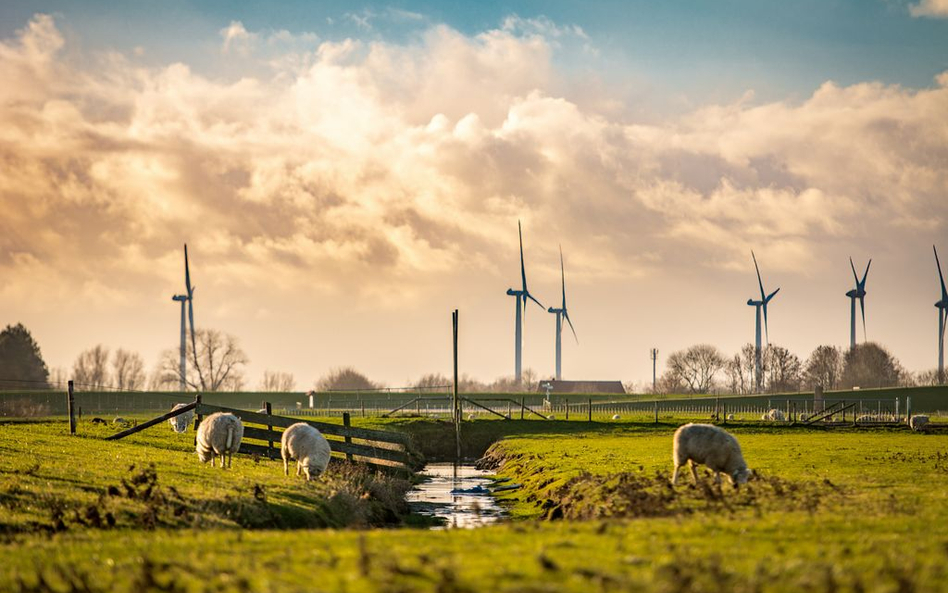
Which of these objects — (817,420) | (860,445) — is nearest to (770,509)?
(860,445)

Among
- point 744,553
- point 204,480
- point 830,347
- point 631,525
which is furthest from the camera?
point 830,347

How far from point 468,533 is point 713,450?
35.2ft

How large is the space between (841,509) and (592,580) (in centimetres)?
1006

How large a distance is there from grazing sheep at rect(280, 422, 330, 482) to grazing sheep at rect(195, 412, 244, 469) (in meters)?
1.68

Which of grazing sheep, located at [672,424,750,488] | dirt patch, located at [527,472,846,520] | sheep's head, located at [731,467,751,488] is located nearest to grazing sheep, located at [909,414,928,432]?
dirt patch, located at [527,472,846,520]

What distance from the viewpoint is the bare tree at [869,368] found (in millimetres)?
178875

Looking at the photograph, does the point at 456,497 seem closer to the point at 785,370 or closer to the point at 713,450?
the point at 713,450

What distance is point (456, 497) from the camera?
124ft

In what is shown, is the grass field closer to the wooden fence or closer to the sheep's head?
the sheep's head

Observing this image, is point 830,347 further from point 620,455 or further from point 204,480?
point 204,480

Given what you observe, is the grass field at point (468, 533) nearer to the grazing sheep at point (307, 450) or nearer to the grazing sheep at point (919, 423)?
the grazing sheep at point (307, 450)

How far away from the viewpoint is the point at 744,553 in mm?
14977

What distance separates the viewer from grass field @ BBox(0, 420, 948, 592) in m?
13.2

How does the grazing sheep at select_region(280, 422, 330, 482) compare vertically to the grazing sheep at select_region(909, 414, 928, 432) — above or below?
above
